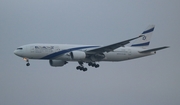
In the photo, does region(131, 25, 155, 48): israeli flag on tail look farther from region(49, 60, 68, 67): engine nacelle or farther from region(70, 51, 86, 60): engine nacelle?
region(49, 60, 68, 67): engine nacelle

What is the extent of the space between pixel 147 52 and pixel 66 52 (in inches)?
541

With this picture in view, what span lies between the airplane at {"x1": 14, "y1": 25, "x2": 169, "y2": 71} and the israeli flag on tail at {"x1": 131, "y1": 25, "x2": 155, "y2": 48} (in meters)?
1.11

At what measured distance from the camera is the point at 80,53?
220 ft

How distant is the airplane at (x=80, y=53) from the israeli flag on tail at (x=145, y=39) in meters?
1.11

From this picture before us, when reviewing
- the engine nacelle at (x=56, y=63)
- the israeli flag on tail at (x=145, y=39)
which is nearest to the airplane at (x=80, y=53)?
the engine nacelle at (x=56, y=63)

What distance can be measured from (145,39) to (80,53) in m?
14.2

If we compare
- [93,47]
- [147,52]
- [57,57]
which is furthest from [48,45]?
[147,52]

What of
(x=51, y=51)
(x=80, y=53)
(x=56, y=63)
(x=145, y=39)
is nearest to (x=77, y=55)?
(x=80, y=53)

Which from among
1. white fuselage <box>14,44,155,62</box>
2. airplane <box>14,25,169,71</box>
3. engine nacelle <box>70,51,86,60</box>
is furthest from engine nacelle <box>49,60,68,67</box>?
engine nacelle <box>70,51,86,60</box>

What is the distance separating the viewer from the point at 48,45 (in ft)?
221

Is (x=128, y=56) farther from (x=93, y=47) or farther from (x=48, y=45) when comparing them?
(x=48, y=45)

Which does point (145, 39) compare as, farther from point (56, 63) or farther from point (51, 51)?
point (51, 51)

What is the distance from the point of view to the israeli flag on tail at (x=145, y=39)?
246 feet

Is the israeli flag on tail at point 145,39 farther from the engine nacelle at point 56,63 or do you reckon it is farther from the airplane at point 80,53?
the engine nacelle at point 56,63
